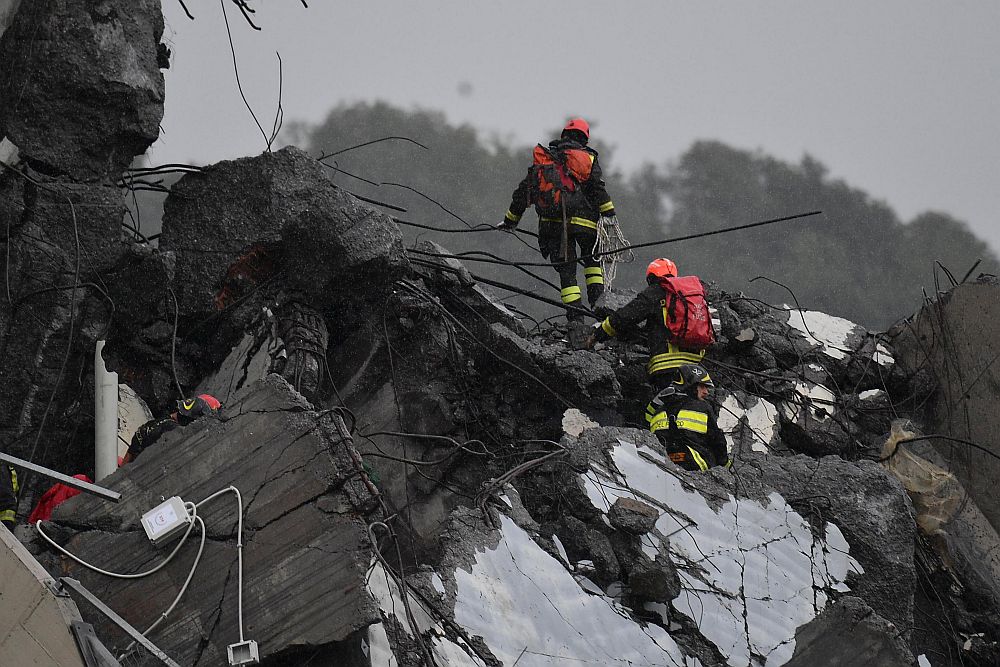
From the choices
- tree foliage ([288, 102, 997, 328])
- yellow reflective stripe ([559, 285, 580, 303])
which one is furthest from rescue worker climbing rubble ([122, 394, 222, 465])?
tree foliage ([288, 102, 997, 328])

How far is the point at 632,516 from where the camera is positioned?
207 inches

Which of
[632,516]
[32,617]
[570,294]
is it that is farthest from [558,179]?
[32,617]

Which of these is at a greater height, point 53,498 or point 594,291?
point 594,291

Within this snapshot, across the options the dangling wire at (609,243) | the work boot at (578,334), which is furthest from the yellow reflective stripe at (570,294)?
the work boot at (578,334)

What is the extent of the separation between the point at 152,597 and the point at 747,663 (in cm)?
268

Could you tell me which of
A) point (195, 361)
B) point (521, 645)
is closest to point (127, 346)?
point (195, 361)

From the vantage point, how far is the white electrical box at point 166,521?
155 inches

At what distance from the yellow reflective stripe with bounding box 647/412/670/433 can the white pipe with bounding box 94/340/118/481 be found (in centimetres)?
320

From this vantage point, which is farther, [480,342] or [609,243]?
[609,243]

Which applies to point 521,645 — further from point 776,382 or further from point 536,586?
point 776,382

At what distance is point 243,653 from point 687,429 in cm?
367

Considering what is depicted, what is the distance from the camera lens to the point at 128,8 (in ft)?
A: 21.4

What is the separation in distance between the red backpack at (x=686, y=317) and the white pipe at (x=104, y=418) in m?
3.60

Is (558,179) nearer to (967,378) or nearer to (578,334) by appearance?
(578,334)
